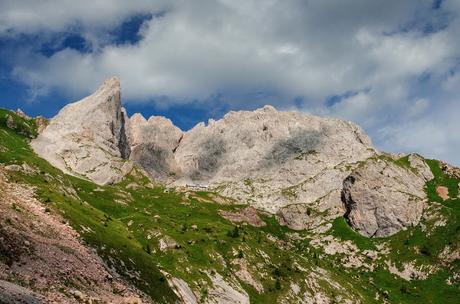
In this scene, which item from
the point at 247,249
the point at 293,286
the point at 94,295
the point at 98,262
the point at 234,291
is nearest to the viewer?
the point at 94,295

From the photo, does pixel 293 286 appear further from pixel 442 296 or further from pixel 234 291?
pixel 442 296

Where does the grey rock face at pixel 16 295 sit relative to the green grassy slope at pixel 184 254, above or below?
below

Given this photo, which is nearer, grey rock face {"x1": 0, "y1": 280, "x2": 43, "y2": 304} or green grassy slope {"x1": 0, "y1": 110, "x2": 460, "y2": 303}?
grey rock face {"x1": 0, "y1": 280, "x2": 43, "y2": 304}

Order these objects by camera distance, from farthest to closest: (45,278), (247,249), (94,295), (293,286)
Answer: (247,249) → (293,286) → (94,295) → (45,278)

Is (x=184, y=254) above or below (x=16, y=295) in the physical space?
above

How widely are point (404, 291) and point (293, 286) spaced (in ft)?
276

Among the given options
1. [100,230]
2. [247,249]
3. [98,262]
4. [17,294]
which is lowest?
[17,294]

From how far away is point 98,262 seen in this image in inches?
2729

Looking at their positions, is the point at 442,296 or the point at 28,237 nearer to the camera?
the point at 28,237

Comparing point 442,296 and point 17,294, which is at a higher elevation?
point 442,296

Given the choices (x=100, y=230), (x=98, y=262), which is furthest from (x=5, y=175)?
(x=98, y=262)

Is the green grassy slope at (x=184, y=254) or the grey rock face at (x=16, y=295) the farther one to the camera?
the green grassy slope at (x=184, y=254)

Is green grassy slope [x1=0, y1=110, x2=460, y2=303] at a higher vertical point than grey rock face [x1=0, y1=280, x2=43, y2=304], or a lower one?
higher

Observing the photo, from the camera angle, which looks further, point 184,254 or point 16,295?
point 184,254
